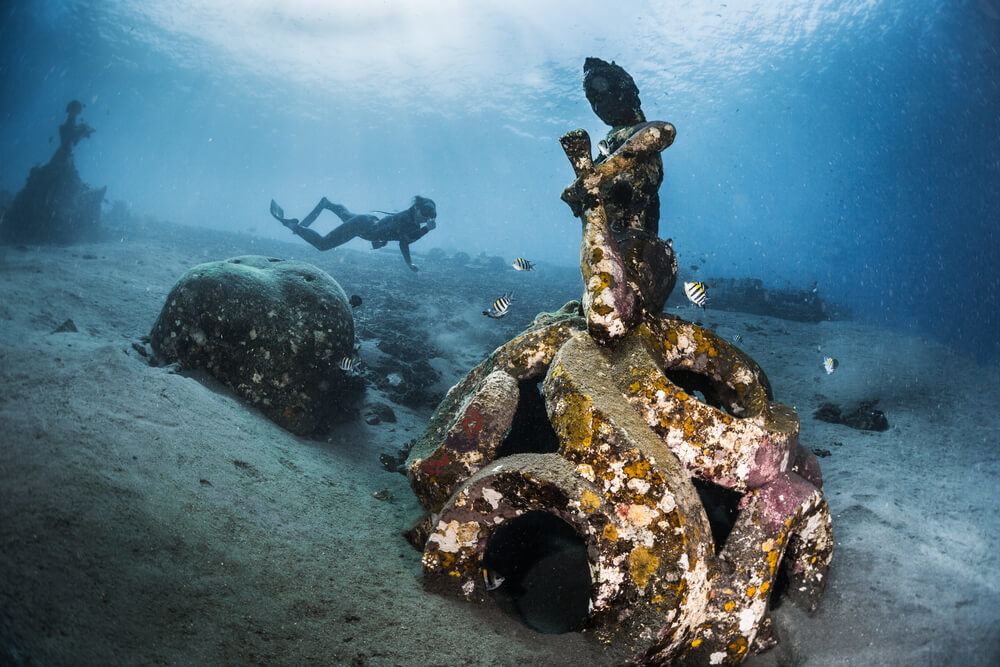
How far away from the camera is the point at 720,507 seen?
166 inches

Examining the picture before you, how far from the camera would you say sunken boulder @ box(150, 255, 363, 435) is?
5996 mm

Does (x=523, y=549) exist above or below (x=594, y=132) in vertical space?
below

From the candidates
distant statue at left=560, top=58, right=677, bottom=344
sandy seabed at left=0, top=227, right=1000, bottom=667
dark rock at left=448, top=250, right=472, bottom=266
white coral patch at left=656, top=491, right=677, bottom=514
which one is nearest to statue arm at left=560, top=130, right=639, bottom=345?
distant statue at left=560, top=58, right=677, bottom=344

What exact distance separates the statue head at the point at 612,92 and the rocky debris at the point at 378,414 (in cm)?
553

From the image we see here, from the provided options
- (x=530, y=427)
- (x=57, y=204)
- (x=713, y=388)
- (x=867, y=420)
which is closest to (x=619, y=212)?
(x=713, y=388)

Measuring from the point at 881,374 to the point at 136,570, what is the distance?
531 inches

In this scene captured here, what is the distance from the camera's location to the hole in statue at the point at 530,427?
446cm

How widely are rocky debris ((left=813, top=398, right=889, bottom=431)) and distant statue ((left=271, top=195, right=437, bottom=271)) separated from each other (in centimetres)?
1170

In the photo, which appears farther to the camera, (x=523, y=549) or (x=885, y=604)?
(x=523, y=549)

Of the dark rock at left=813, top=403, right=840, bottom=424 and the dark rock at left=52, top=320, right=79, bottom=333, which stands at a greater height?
Answer: the dark rock at left=813, top=403, right=840, bottom=424

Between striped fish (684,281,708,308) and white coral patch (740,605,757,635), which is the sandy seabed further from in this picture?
striped fish (684,281,708,308)

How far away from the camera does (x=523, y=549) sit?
418 centimetres

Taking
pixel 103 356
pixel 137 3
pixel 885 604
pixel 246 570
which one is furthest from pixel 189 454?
pixel 137 3

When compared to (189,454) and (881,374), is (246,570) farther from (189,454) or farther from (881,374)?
(881,374)
